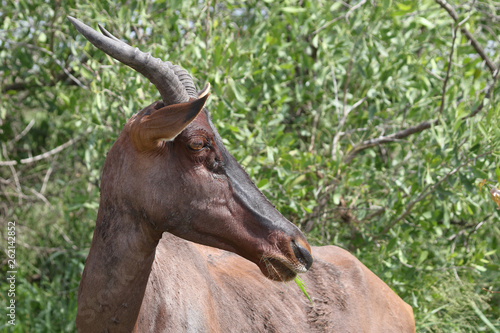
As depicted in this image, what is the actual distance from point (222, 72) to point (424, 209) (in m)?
2.29

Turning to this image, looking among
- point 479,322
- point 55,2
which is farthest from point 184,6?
point 479,322

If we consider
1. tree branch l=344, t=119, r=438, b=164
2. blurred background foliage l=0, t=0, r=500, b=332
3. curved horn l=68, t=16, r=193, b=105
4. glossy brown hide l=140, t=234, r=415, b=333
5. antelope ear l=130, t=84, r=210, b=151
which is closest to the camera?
antelope ear l=130, t=84, r=210, b=151

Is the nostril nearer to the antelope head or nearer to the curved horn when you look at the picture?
the antelope head

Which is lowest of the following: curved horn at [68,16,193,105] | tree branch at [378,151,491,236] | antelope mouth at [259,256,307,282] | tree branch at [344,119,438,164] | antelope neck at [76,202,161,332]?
tree branch at [378,151,491,236]

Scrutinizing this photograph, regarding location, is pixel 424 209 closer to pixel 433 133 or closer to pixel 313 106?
pixel 433 133

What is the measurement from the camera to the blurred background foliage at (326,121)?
4.97 metres

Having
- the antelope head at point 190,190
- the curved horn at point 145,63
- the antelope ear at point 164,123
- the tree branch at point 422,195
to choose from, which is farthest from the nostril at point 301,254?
the tree branch at point 422,195

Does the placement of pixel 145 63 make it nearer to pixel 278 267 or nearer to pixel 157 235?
pixel 157 235

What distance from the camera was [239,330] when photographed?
10.4 ft

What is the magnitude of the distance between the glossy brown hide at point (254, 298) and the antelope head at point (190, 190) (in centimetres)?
40

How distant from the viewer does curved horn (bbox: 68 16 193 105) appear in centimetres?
249

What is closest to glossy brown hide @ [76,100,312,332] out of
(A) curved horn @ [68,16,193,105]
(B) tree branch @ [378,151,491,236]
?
(A) curved horn @ [68,16,193,105]

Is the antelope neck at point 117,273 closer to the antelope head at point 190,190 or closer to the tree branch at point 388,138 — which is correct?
the antelope head at point 190,190

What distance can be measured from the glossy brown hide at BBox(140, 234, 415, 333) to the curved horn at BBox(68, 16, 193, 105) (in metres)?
0.90
